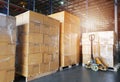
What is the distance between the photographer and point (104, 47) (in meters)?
4.62

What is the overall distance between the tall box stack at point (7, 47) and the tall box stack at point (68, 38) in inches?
83.2

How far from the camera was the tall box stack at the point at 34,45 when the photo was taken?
3.24m

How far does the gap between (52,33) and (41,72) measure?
4.49 ft

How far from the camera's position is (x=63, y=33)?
4.56m

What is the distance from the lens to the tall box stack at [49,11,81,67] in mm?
4566

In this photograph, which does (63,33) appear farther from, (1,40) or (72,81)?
(1,40)

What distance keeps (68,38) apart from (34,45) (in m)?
1.83

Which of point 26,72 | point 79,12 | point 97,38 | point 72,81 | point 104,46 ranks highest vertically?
point 79,12

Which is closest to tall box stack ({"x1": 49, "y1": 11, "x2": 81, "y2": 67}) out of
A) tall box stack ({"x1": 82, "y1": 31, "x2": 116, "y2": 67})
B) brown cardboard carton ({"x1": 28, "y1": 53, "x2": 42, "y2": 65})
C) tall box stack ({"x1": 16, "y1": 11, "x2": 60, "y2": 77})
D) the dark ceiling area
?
tall box stack ({"x1": 82, "y1": 31, "x2": 116, "y2": 67})

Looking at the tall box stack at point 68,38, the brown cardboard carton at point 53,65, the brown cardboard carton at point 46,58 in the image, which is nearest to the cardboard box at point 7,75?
the brown cardboard carton at point 46,58

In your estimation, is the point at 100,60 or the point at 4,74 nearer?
the point at 4,74

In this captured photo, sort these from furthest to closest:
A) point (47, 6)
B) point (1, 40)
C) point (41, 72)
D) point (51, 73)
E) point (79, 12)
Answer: point (79, 12) → point (47, 6) → point (51, 73) → point (41, 72) → point (1, 40)

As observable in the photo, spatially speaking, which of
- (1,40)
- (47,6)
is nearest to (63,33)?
(1,40)

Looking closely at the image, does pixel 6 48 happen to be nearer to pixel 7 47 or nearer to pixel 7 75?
pixel 7 47
